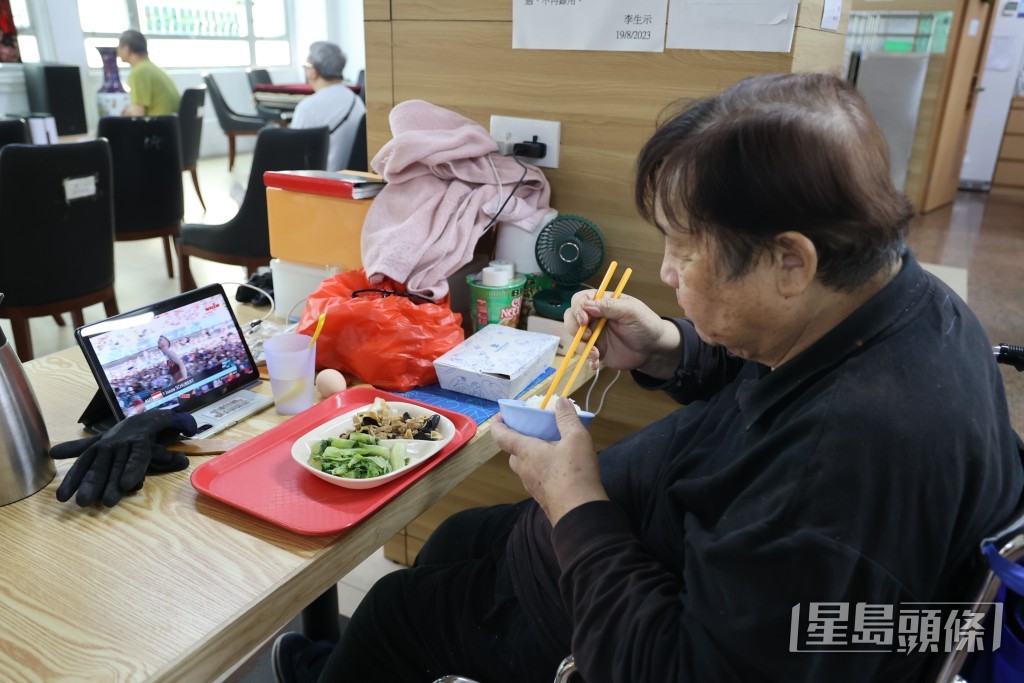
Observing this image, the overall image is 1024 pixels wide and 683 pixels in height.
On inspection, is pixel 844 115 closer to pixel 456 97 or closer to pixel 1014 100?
pixel 456 97

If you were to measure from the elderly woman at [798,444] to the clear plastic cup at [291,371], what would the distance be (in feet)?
1.74

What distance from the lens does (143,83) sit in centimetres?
529

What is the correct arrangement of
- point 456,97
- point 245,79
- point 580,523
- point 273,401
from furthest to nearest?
point 245,79, point 456,97, point 273,401, point 580,523

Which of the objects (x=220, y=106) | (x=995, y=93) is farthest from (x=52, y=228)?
(x=995, y=93)

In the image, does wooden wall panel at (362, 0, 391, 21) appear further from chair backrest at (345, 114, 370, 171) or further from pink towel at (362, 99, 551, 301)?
chair backrest at (345, 114, 370, 171)

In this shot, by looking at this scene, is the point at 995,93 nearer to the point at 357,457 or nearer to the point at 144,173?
the point at 144,173

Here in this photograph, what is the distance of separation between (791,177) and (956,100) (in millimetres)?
6799

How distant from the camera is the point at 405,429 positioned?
114 centimetres

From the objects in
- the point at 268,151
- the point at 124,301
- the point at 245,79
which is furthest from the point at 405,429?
the point at 245,79

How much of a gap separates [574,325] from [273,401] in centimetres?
53

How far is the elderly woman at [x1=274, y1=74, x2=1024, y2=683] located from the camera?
0.63 m

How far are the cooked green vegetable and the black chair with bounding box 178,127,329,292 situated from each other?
90.2 inches

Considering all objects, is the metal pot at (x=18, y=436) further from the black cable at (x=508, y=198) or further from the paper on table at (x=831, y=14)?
the paper on table at (x=831, y=14)

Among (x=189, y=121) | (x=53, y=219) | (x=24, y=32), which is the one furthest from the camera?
(x=24, y=32)
